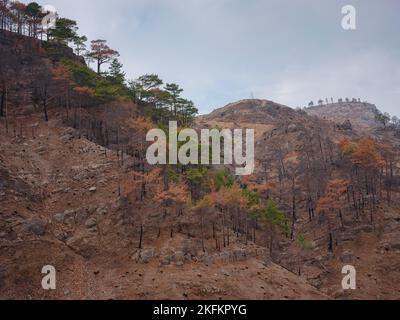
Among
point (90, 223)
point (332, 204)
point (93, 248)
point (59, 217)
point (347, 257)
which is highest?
A: point (332, 204)

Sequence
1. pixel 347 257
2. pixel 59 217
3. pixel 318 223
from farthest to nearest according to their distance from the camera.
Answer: pixel 318 223 < pixel 347 257 < pixel 59 217

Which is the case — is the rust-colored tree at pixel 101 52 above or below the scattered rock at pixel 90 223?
above

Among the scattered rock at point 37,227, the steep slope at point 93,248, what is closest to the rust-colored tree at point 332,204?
the steep slope at point 93,248

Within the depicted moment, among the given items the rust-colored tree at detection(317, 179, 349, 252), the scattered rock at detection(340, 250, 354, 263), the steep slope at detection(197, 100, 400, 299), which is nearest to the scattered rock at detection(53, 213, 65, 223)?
the steep slope at detection(197, 100, 400, 299)

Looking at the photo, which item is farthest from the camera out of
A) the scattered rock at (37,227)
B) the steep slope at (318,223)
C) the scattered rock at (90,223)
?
the steep slope at (318,223)

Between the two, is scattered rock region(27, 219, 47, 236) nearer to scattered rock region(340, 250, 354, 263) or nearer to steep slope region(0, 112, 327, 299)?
steep slope region(0, 112, 327, 299)

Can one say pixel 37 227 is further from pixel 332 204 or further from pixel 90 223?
pixel 332 204

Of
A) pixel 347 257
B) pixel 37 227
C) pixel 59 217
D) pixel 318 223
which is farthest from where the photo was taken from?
pixel 318 223

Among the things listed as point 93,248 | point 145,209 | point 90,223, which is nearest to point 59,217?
point 90,223

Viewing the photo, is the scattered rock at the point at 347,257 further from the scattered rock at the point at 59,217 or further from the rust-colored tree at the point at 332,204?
the scattered rock at the point at 59,217

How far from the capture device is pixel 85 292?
87.2 ft
